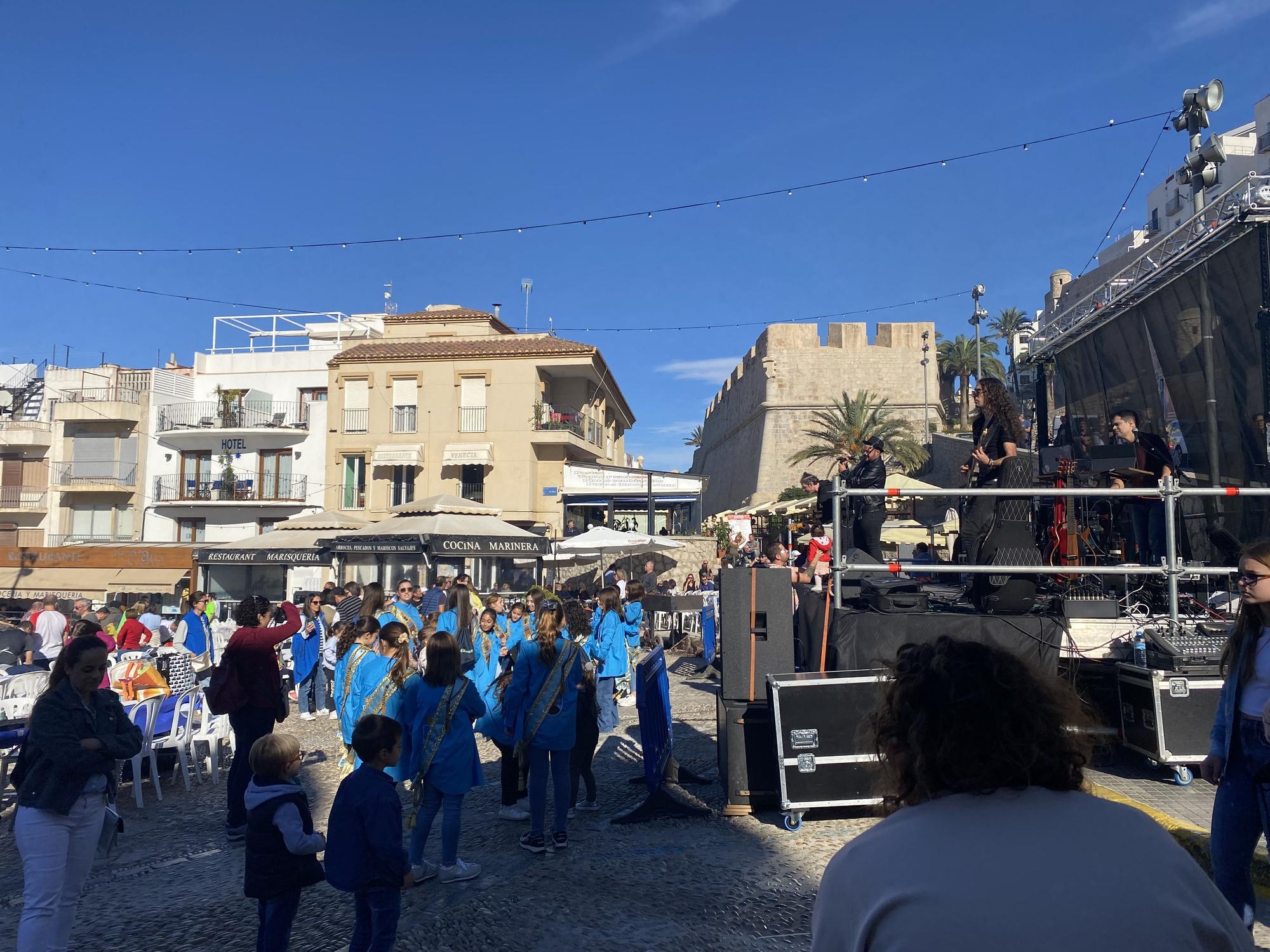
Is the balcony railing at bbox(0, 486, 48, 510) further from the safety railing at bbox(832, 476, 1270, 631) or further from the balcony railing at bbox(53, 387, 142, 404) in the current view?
the safety railing at bbox(832, 476, 1270, 631)

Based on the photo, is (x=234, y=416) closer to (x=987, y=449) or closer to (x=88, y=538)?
(x=88, y=538)

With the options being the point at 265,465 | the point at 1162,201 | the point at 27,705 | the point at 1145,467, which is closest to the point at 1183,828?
the point at 1145,467

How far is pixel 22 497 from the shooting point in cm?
3512

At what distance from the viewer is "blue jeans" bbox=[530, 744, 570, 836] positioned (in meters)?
5.45

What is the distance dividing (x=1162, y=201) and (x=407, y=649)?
57.1 meters

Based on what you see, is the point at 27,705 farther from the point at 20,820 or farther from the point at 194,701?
the point at 20,820

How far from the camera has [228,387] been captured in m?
34.0

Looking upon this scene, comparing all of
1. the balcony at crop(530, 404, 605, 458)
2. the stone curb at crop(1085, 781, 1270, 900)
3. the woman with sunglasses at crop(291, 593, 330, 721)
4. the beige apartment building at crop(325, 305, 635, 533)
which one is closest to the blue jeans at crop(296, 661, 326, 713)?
the woman with sunglasses at crop(291, 593, 330, 721)

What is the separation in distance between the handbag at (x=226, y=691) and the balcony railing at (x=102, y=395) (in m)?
32.4

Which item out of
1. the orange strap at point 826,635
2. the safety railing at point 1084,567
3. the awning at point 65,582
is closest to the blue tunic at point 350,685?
the orange strap at point 826,635

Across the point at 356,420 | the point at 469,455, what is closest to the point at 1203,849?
the point at 469,455

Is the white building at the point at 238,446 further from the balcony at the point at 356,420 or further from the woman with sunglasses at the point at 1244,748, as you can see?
the woman with sunglasses at the point at 1244,748

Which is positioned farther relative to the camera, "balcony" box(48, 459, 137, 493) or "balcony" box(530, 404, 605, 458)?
"balcony" box(48, 459, 137, 493)

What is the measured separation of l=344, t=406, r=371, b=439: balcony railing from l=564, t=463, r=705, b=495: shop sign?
761 centimetres
